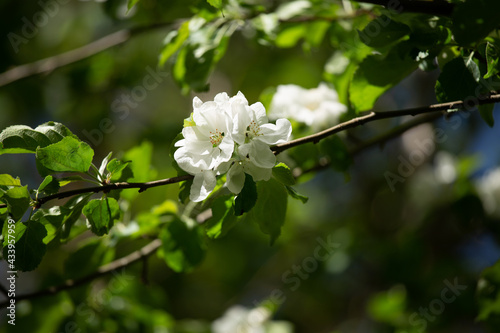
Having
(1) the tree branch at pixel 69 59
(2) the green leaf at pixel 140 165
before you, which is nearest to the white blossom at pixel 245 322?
(2) the green leaf at pixel 140 165

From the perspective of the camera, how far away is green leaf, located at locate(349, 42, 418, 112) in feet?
3.90

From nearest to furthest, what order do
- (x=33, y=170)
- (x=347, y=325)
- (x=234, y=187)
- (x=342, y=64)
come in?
(x=234, y=187) < (x=342, y=64) < (x=347, y=325) < (x=33, y=170)

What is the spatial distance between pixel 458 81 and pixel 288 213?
1.72m

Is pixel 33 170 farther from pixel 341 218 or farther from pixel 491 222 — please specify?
pixel 491 222

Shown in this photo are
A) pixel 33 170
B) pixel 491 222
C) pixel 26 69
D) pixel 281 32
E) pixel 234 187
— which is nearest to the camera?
pixel 234 187

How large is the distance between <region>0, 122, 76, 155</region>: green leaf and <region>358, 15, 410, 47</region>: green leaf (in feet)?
2.44

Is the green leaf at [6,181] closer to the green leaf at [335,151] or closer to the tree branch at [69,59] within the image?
the green leaf at [335,151]

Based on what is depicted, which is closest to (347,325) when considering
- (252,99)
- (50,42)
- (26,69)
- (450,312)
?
(450,312)

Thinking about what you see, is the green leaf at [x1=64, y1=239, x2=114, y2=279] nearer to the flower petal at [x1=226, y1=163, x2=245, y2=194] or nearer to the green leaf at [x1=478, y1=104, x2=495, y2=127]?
the flower petal at [x1=226, y1=163, x2=245, y2=194]

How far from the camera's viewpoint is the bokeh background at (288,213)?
1957 millimetres

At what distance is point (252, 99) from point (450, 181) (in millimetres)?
1619

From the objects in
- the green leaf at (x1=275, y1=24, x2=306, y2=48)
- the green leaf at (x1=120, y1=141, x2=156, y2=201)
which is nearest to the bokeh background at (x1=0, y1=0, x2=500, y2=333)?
the green leaf at (x1=275, y1=24, x2=306, y2=48)

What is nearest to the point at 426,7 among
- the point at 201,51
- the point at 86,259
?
the point at 201,51

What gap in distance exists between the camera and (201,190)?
0.95 m
